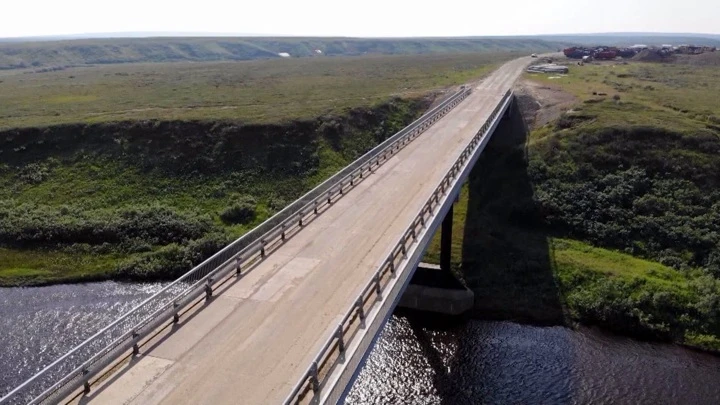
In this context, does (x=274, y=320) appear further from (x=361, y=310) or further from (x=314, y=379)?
(x=314, y=379)

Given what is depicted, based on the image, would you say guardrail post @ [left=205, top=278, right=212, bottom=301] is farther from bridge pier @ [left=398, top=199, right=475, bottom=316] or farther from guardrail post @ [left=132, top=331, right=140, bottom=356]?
bridge pier @ [left=398, top=199, right=475, bottom=316]

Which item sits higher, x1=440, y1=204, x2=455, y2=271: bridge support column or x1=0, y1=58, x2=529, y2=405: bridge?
x1=0, y1=58, x2=529, y2=405: bridge

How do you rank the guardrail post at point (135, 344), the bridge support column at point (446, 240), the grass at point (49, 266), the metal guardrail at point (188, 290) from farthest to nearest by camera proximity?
the grass at point (49, 266), the bridge support column at point (446, 240), the guardrail post at point (135, 344), the metal guardrail at point (188, 290)

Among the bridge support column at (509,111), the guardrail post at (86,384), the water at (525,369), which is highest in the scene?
the bridge support column at (509,111)

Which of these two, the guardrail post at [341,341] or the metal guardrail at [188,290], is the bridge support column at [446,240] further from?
the guardrail post at [341,341]

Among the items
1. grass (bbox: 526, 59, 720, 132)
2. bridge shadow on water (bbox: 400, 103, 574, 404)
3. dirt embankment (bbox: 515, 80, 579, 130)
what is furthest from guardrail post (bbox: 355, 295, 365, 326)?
dirt embankment (bbox: 515, 80, 579, 130)

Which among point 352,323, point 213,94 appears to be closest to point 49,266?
point 352,323

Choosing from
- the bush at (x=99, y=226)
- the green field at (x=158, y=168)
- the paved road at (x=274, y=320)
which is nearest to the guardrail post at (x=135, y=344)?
the paved road at (x=274, y=320)

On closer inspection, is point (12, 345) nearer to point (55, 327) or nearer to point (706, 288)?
point (55, 327)
